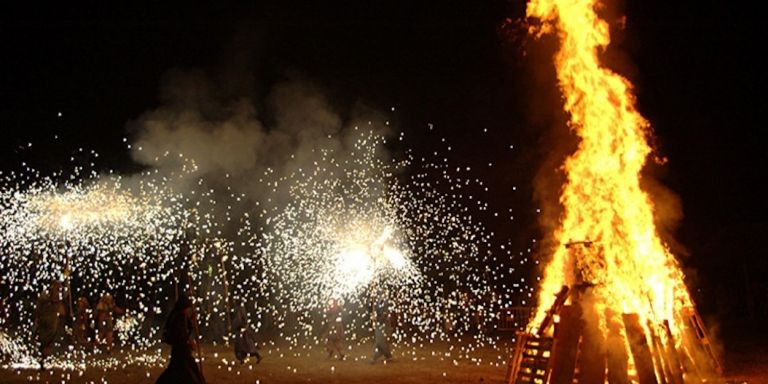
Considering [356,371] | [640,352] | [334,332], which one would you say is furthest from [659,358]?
[334,332]

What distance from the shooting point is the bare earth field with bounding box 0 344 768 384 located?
12.1m

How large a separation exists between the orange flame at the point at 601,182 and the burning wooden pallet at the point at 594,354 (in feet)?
2.23

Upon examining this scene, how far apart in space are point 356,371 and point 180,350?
5.27m

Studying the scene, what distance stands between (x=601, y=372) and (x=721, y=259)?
22062 mm

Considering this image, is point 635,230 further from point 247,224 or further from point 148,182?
point 247,224

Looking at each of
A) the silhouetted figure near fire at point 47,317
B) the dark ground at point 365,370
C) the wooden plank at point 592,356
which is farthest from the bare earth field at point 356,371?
the wooden plank at point 592,356

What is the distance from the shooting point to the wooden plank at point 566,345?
782cm

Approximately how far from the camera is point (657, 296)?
30.5 feet

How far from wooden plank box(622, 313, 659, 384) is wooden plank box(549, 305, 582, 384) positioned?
57cm

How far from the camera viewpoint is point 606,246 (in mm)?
8883

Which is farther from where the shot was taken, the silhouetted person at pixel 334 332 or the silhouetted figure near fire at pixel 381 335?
the silhouetted person at pixel 334 332

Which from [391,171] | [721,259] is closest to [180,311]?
[391,171]

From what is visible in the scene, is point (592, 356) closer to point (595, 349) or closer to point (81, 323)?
point (595, 349)

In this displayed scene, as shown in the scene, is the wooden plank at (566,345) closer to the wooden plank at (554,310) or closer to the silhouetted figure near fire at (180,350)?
the wooden plank at (554,310)
